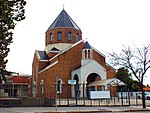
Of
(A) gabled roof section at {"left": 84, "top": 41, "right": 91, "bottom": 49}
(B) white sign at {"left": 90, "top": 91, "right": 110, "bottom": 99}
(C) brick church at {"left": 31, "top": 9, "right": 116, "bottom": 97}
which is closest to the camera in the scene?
(B) white sign at {"left": 90, "top": 91, "right": 110, "bottom": 99}

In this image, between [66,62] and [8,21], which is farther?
[66,62]

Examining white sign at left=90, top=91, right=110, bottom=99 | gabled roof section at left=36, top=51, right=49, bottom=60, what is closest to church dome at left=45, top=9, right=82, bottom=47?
gabled roof section at left=36, top=51, right=49, bottom=60

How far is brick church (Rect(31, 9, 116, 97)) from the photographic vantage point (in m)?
48.6

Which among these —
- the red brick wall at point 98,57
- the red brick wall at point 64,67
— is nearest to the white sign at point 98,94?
the red brick wall at point 64,67

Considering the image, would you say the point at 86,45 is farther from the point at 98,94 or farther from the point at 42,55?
the point at 98,94

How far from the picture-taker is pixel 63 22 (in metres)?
59.7

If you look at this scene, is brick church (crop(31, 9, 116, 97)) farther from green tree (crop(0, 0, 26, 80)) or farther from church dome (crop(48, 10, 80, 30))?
green tree (crop(0, 0, 26, 80))

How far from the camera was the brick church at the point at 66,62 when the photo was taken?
4859cm

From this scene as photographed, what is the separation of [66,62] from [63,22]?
1219 centimetres

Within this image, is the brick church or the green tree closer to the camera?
the green tree

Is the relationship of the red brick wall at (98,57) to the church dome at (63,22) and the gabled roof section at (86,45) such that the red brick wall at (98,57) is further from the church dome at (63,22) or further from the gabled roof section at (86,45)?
the church dome at (63,22)

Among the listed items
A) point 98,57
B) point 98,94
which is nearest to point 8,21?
point 98,94

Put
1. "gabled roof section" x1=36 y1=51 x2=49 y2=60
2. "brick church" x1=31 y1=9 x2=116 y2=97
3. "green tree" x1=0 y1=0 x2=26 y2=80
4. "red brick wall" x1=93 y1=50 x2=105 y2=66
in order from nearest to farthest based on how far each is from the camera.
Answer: "green tree" x1=0 y1=0 x2=26 y2=80 → "brick church" x1=31 y1=9 x2=116 y2=97 → "red brick wall" x1=93 y1=50 x2=105 y2=66 → "gabled roof section" x1=36 y1=51 x2=49 y2=60

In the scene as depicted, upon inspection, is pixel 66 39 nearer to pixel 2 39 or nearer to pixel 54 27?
pixel 54 27
